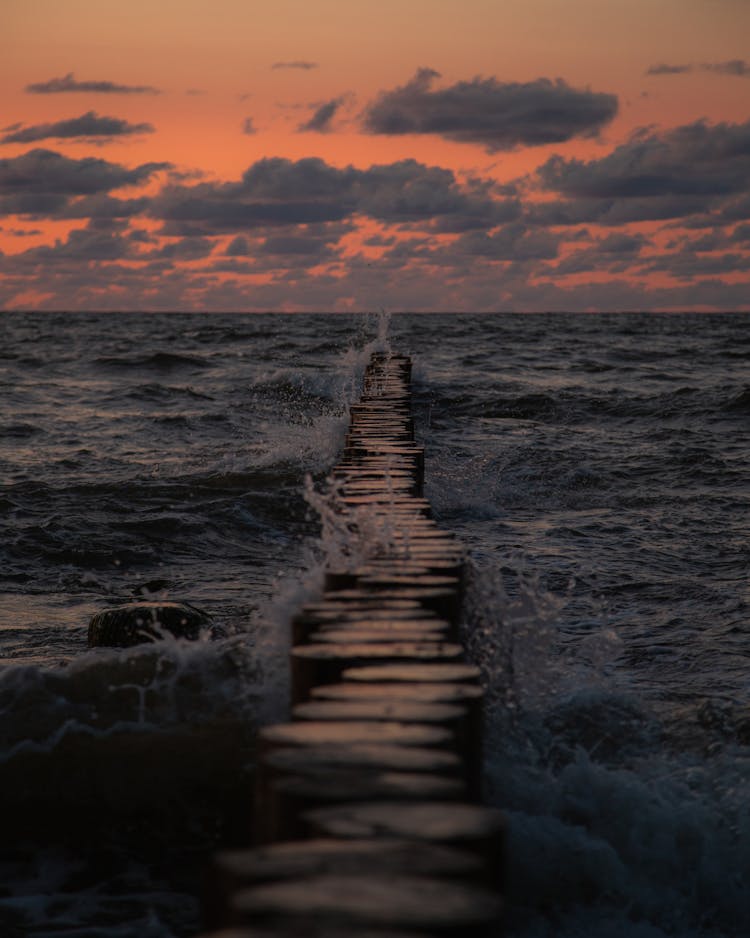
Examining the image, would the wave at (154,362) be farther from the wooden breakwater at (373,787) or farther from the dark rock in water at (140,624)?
the wooden breakwater at (373,787)

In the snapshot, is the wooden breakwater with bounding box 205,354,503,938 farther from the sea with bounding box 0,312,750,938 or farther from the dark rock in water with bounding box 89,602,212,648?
the dark rock in water with bounding box 89,602,212,648

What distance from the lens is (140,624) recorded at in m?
7.06

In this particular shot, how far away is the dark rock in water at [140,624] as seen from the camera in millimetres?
7027

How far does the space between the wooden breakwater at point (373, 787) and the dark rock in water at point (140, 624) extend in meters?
2.53

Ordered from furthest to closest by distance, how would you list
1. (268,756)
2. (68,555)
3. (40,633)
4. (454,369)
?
(454,369)
(68,555)
(40,633)
(268,756)

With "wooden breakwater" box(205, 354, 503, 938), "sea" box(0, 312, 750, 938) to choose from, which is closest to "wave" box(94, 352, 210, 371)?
"sea" box(0, 312, 750, 938)

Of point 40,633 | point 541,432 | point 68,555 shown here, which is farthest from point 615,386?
point 40,633

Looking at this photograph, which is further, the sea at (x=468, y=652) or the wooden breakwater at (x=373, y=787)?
the sea at (x=468, y=652)

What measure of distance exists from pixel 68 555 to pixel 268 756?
24.2ft

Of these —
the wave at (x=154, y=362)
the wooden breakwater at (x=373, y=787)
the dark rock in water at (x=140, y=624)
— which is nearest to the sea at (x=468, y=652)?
the dark rock in water at (x=140, y=624)

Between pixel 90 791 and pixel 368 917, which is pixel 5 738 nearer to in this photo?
pixel 90 791

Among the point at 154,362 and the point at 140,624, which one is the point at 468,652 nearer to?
the point at 140,624

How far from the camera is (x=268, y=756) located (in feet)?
10.2

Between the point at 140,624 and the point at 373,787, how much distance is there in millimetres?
4381
